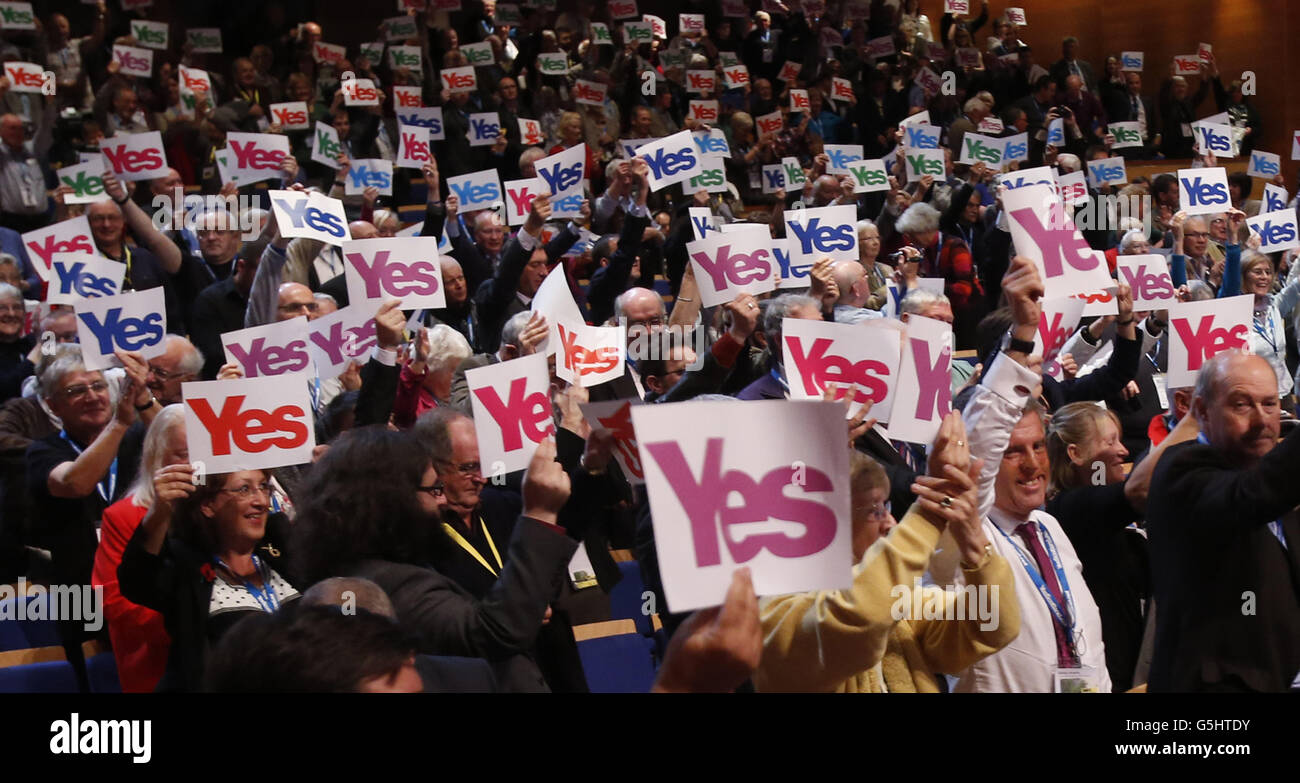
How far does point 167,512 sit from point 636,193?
4.83 meters

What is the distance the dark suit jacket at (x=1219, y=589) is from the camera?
A: 2.77 m

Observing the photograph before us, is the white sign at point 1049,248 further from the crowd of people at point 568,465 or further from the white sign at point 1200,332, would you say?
the white sign at point 1200,332

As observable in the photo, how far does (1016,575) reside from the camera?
9.84 ft

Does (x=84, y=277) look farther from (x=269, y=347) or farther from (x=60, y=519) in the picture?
(x=60, y=519)

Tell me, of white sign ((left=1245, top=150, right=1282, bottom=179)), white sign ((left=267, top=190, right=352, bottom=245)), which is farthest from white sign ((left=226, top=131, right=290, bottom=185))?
Result: white sign ((left=1245, top=150, right=1282, bottom=179))

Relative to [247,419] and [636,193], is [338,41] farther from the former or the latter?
[247,419]

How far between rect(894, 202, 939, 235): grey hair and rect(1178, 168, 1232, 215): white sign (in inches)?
61.8

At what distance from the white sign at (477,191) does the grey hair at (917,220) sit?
2691 mm

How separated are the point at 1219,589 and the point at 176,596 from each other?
2.15 meters

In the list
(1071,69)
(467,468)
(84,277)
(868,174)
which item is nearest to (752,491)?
(467,468)

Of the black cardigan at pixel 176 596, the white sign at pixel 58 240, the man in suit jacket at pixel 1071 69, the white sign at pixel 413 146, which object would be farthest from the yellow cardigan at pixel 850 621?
the man in suit jacket at pixel 1071 69

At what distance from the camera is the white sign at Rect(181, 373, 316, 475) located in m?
3.35

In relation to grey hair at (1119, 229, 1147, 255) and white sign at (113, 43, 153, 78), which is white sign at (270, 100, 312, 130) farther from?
grey hair at (1119, 229, 1147, 255)
